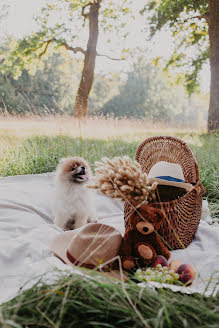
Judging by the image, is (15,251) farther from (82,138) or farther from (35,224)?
(82,138)

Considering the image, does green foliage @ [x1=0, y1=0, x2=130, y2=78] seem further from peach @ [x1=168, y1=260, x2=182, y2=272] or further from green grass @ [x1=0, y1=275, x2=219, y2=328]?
green grass @ [x1=0, y1=275, x2=219, y2=328]

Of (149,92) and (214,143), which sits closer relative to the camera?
(214,143)

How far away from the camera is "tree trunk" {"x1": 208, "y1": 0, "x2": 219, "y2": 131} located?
654 centimetres

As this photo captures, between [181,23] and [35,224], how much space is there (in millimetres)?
7445

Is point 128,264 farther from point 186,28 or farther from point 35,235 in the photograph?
point 186,28

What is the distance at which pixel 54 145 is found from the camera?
4211 millimetres

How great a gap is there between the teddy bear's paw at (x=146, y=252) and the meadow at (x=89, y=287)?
12.2 inches

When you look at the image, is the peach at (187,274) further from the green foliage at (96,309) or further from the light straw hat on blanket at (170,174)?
the light straw hat on blanket at (170,174)

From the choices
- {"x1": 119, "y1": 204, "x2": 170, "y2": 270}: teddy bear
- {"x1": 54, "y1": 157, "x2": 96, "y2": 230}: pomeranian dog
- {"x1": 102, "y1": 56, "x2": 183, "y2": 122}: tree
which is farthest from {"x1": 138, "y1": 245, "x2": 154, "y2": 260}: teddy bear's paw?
{"x1": 102, "y1": 56, "x2": 183, "y2": 122}: tree

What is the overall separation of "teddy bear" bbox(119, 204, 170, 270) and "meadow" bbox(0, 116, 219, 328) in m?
0.34

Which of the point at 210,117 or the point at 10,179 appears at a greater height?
the point at 210,117

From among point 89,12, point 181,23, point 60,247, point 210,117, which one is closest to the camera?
point 60,247

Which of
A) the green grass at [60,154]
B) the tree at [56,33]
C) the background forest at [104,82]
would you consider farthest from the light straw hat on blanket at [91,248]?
the background forest at [104,82]

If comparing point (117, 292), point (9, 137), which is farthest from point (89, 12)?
point (117, 292)
